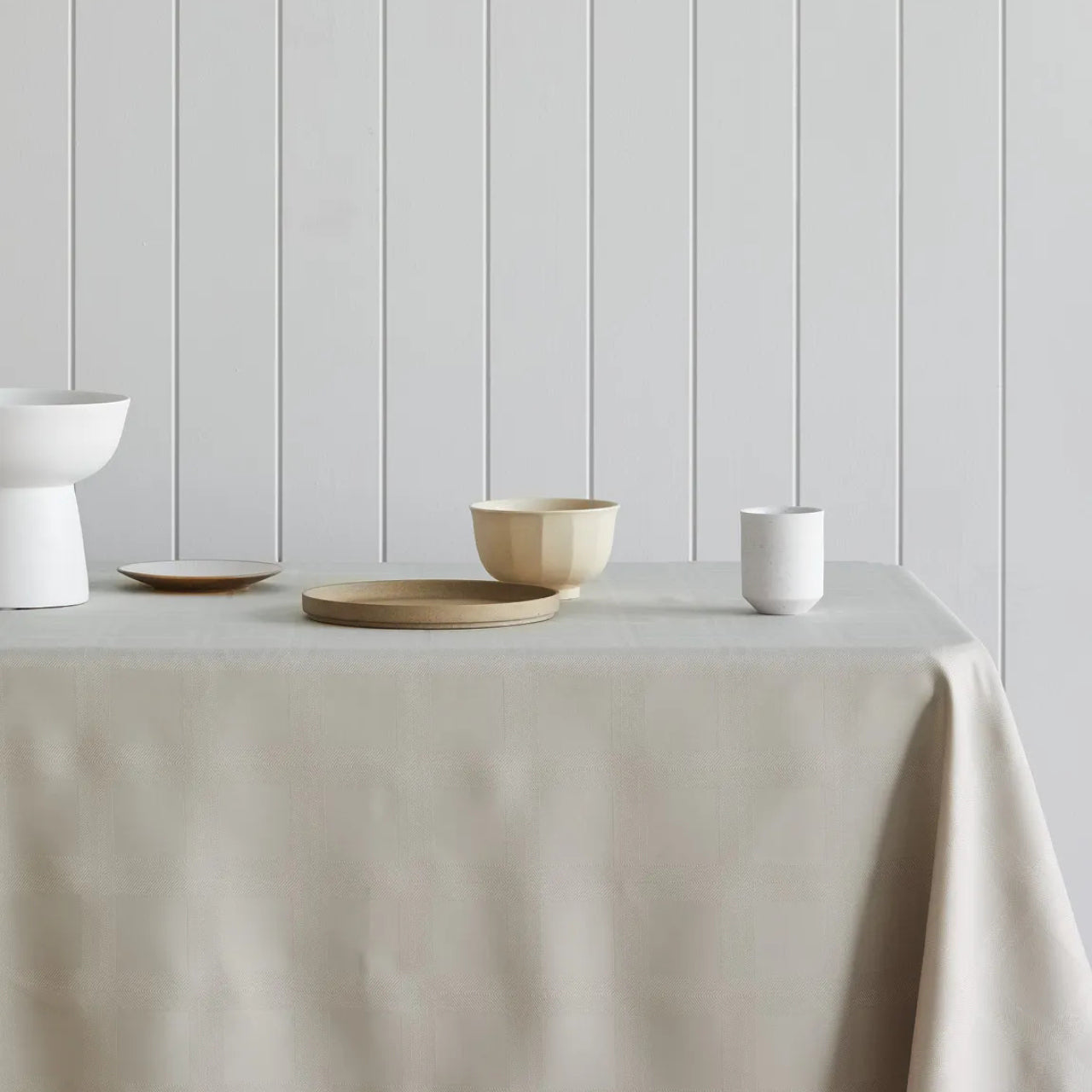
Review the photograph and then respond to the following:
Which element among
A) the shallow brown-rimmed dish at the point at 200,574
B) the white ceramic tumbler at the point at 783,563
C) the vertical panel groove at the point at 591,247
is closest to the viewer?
the white ceramic tumbler at the point at 783,563

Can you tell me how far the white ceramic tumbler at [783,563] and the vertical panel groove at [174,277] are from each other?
84 centimetres

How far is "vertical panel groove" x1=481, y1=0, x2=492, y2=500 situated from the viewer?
1.73 meters

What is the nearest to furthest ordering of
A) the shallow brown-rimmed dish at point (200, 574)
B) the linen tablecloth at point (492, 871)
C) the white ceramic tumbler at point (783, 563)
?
the linen tablecloth at point (492, 871)
the white ceramic tumbler at point (783, 563)
the shallow brown-rimmed dish at point (200, 574)

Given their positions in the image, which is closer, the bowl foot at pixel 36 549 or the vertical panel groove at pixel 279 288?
the bowl foot at pixel 36 549

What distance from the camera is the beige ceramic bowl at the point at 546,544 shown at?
1.31 meters

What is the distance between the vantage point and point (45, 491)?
1.28 m

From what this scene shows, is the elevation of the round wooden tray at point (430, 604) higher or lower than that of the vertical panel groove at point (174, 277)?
lower

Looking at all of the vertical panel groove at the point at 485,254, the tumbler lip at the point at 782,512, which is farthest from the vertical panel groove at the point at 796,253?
the tumbler lip at the point at 782,512

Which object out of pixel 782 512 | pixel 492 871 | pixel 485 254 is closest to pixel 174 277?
pixel 485 254

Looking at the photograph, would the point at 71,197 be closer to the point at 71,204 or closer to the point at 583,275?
the point at 71,204

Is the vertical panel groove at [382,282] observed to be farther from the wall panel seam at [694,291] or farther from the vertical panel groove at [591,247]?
the wall panel seam at [694,291]

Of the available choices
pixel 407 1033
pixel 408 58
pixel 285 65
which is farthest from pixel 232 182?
pixel 407 1033

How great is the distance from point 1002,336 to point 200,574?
1.01 metres

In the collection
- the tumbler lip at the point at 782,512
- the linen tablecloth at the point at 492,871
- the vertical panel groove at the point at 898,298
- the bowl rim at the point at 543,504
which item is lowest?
the linen tablecloth at the point at 492,871
